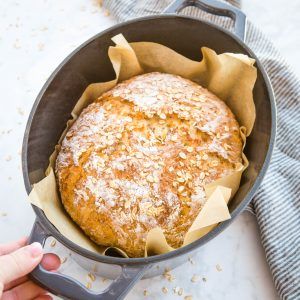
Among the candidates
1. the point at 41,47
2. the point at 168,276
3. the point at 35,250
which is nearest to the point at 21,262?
the point at 35,250

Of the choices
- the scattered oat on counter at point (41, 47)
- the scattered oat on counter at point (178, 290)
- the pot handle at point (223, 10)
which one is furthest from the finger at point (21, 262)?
the scattered oat on counter at point (41, 47)

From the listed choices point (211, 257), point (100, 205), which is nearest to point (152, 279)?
point (211, 257)

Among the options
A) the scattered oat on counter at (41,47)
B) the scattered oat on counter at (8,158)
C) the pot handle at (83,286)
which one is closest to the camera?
the pot handle at (83,286)

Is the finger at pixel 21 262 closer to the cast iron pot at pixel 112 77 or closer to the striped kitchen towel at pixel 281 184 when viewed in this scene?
the cast iron pot at pixel 112 77

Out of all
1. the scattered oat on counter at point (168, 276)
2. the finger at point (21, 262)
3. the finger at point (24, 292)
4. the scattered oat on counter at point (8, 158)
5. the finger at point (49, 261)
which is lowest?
the finger at point (24, 292)

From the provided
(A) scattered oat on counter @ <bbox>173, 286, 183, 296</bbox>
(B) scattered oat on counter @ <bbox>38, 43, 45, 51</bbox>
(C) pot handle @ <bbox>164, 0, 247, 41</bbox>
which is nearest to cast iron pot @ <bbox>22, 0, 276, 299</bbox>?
(C) pot handle @ <bbox>164, 0, 247, 41</bbox>

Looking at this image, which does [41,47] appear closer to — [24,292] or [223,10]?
[223,10]
